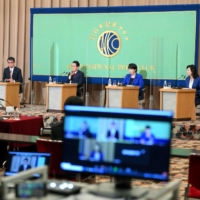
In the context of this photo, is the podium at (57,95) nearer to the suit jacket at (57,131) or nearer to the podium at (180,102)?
the podium at (180,102)

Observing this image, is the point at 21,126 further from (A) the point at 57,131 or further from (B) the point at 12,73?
(B) the point at 12,73

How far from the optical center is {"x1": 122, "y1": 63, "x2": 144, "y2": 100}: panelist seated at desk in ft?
36.4

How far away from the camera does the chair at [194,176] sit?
3918 millimetres

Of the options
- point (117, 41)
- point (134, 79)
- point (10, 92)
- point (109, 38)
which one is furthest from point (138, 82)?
point (10, 92)

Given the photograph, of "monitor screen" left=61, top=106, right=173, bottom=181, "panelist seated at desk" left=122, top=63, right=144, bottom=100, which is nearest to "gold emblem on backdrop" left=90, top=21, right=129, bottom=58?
"panelist seated at desk" left=122, top=63, right=144, bottom=100

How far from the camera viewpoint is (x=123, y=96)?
10.6m

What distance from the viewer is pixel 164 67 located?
36.9ft

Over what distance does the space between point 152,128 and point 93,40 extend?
9821 mm

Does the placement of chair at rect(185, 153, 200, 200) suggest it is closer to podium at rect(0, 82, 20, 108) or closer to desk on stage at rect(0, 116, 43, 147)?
desk on stage at rect(0, 116, 43, 147)

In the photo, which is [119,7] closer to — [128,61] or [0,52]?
[128,61]

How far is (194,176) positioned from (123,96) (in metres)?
6.67

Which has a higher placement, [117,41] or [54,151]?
[117,41]

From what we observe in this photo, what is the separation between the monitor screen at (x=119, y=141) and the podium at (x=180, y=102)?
7.28m

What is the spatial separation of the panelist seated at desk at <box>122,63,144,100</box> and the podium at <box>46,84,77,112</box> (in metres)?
1.15
